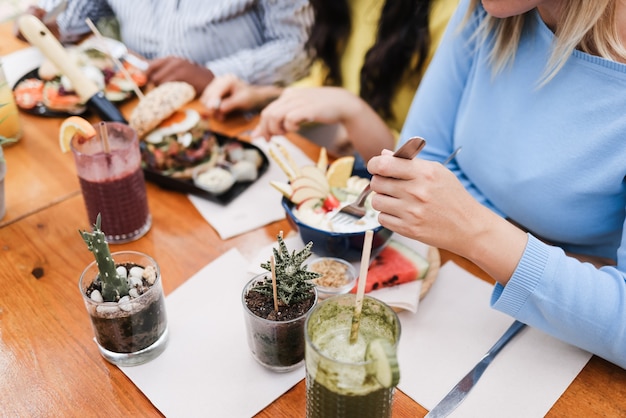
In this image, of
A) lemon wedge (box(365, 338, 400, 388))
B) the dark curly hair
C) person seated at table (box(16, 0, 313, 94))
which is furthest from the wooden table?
person seated at table (box(16, 0, 313, 94))

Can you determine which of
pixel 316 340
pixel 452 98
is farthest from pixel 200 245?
pixel 452 98

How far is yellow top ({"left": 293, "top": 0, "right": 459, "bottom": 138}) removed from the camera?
5.13ft

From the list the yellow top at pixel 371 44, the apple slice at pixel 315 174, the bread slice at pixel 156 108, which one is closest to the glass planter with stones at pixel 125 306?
the apple slice at pixel 315 174

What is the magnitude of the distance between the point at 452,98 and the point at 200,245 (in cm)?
67

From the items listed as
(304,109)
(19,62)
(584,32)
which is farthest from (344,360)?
(19,62)

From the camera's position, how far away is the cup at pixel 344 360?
2.26 ft

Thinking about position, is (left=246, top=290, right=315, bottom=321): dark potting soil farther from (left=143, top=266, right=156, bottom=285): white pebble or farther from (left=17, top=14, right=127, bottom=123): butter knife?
(left=17, top=14, right=127, bottom=123): butter knife

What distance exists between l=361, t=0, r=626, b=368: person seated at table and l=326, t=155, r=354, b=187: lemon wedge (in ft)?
0.82

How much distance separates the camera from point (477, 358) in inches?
37.0

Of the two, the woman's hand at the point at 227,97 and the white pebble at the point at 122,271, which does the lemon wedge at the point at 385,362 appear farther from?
the woman's hand at the point at 227,97

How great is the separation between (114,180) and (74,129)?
126 millimetres

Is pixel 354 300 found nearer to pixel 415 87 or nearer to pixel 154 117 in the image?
pixel 154 117

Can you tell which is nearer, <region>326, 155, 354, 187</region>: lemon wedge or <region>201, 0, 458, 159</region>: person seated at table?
<region>326, 155, 354, 187</region>: lemon wedge

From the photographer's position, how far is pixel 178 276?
43.5 inches
